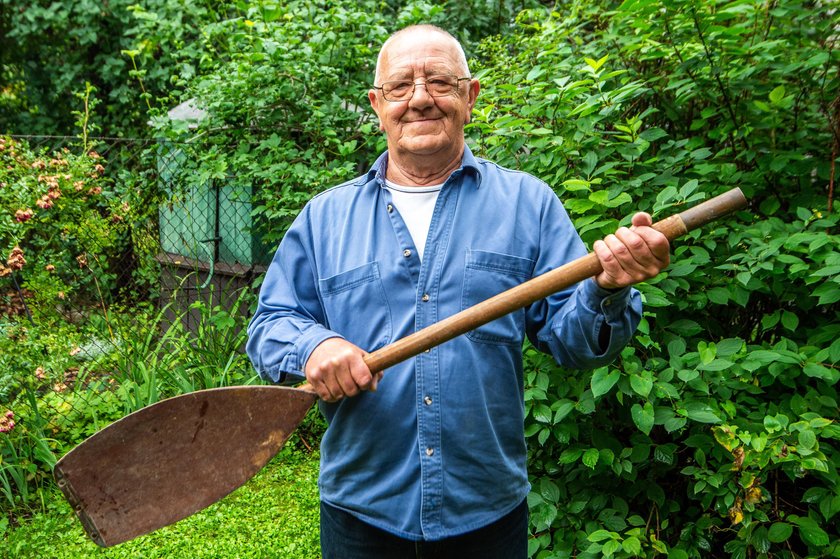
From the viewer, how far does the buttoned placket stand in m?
1.68

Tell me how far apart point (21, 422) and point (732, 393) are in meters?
3.88

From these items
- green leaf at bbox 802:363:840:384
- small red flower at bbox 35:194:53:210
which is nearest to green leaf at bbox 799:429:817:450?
green leaf at bbox 802:363:840:384

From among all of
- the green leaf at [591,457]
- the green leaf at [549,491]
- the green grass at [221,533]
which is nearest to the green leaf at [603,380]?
the green leaf at [591,457]

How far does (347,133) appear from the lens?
4906mm

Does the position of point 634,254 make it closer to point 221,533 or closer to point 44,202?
point 221,533

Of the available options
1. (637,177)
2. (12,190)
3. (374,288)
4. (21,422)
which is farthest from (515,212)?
(12,190)

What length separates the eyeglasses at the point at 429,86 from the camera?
1845mm

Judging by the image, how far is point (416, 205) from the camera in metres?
1.88

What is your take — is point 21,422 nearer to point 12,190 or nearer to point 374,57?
point 12,190

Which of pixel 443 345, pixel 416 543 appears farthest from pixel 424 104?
pixel 416 543

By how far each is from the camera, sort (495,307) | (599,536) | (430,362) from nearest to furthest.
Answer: (495,307) → (430,362) → (599,536)

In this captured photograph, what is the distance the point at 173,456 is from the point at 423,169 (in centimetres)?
102

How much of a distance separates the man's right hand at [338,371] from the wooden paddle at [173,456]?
0.13 meters

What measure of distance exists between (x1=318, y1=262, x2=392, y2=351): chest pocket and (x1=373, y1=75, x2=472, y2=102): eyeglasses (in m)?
0.46
